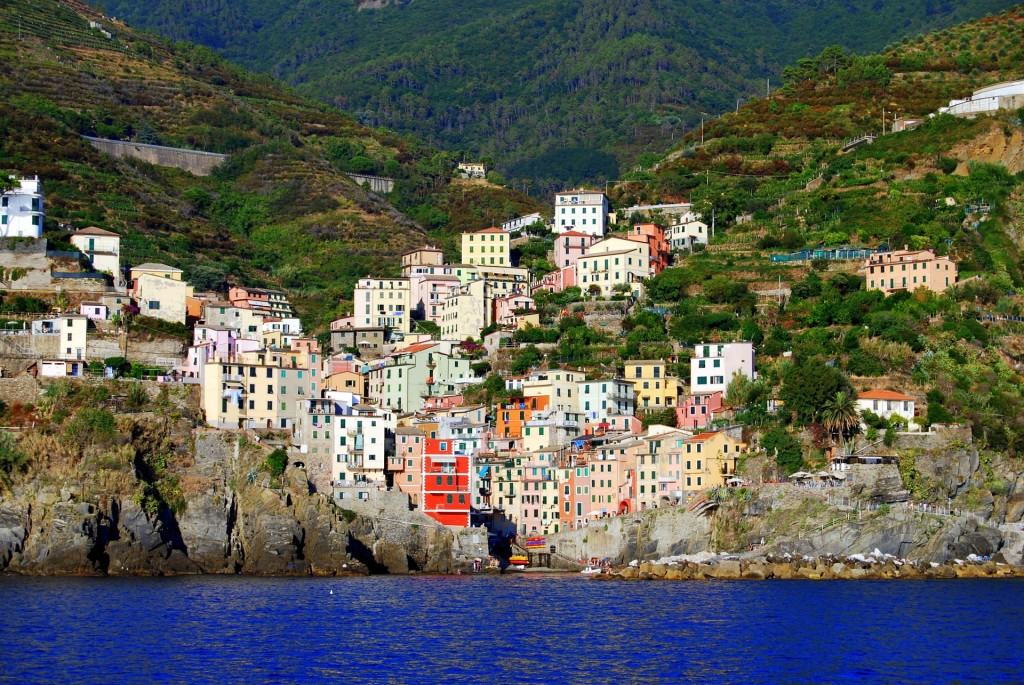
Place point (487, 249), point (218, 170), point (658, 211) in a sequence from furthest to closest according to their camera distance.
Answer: point (218, 170) → point (658, 211) → point (487, 249)

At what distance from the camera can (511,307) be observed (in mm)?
111562

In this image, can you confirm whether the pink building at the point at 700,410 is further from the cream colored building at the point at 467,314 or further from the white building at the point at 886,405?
the cream colored building at the point at 467,314

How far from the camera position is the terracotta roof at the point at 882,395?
89375 millimetres

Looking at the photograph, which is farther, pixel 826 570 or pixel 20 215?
pixel 20 215

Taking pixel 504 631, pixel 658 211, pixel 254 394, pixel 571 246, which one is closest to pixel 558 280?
pixel 571 246

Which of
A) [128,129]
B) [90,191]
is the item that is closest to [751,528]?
[90,191]

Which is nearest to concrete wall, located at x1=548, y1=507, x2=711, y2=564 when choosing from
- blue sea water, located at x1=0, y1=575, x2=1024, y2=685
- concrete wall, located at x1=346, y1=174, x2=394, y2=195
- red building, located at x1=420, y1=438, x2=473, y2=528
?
blue sea water, located at x1=0, y1=575, x2=1024, y2=685

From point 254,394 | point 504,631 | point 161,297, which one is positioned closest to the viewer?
point 504,631

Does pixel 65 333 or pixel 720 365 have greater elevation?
pixel 65 333

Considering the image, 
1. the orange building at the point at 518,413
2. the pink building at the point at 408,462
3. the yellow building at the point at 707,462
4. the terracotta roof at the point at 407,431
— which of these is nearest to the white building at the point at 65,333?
the terracotta roof at the point at 407,431

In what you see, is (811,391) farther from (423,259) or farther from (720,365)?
(423,259)

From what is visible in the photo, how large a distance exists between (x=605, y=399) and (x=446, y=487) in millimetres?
12708

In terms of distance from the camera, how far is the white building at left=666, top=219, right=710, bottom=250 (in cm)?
12094

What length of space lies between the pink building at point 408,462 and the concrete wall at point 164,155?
68016 millimetres
